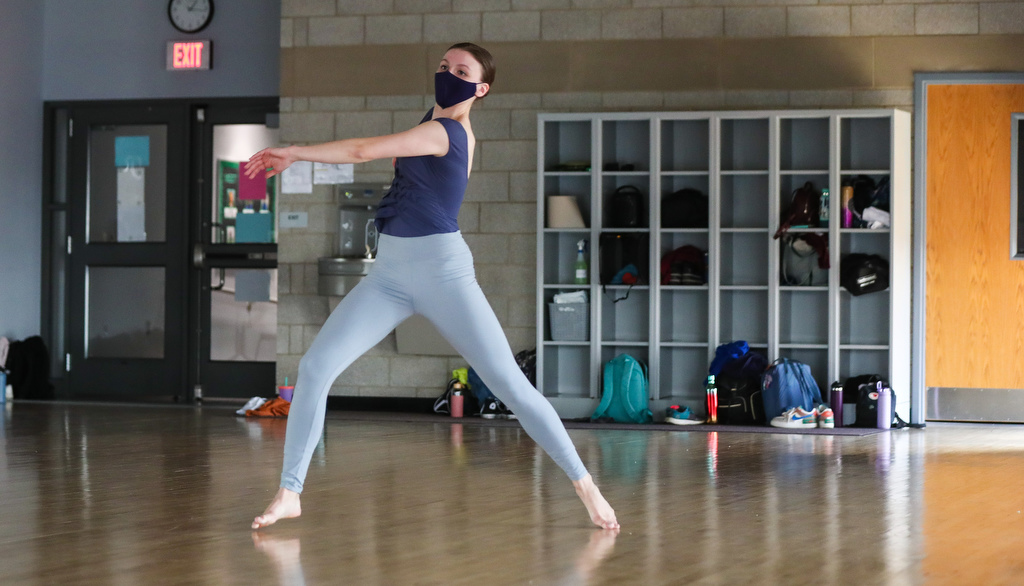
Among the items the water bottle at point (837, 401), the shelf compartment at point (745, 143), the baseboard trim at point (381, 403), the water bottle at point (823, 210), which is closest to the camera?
the water bottle at point (837, 401)

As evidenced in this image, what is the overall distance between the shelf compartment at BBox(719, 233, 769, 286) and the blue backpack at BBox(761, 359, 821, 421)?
725 millimetres

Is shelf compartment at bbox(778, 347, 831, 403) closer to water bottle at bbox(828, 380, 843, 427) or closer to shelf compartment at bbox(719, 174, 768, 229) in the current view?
water bottle at bbox(828, 380, 843, 427)

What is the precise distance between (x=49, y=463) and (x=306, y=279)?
11.4 ft

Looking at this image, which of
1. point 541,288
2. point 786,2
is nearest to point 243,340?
point 541,288

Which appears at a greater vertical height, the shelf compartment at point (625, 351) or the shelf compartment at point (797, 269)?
the shelf compartment at point (797, 269)

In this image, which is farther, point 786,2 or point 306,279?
point 306,279

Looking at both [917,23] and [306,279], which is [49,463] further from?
[917,23]

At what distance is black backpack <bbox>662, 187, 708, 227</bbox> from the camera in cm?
745

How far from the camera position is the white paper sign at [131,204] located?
28.7ft

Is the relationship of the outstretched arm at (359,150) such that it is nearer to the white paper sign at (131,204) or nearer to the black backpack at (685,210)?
the black backpack at (685,210)

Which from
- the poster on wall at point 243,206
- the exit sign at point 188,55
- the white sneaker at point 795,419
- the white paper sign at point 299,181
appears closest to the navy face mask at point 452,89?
the white sneaker at point 795,419

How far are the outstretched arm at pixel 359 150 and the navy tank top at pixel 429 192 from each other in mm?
42

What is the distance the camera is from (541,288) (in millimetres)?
7484

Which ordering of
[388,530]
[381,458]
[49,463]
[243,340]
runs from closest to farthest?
[388,530]
[49,463]
[381,458]
[243,340]
